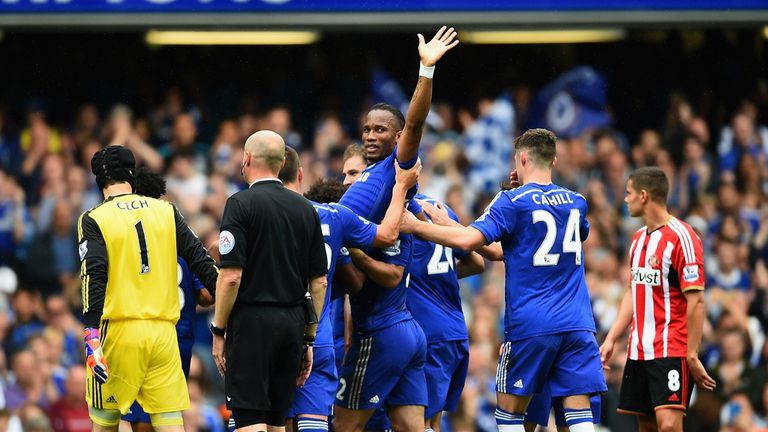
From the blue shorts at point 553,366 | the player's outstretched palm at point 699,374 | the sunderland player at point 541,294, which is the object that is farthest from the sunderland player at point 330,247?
the player's outstretched palm at point 699,374

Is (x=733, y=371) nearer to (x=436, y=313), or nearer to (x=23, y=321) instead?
(x=436, y=313)

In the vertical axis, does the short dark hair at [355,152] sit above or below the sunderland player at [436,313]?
above

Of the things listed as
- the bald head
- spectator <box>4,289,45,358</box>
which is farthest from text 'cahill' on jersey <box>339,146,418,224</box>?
spectator <box>4,289,45,358</box>

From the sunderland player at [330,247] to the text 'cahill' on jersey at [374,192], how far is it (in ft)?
0.88

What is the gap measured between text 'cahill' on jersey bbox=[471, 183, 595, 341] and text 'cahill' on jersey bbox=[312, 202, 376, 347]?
90 centimetres

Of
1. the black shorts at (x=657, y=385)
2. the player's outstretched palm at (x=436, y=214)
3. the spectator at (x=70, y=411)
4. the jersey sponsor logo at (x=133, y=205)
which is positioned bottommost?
the spectator at (x=70, y=411)

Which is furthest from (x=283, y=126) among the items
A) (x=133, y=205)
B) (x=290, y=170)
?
(x=133, y=205)

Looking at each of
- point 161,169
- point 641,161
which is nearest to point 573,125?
point 641,161

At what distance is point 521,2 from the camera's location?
1456cm

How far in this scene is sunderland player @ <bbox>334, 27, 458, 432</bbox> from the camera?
324 inches

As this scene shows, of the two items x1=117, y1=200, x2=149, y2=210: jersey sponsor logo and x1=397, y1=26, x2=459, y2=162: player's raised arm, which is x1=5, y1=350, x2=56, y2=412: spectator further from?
x1=397, y1=26, x2=459, y2=162: player's raised arm

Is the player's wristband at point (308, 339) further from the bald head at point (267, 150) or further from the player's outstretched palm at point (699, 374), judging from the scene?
the player's outstretched palm at point (699, 374)

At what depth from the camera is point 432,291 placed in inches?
363

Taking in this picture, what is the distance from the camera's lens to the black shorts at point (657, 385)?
9078mm
